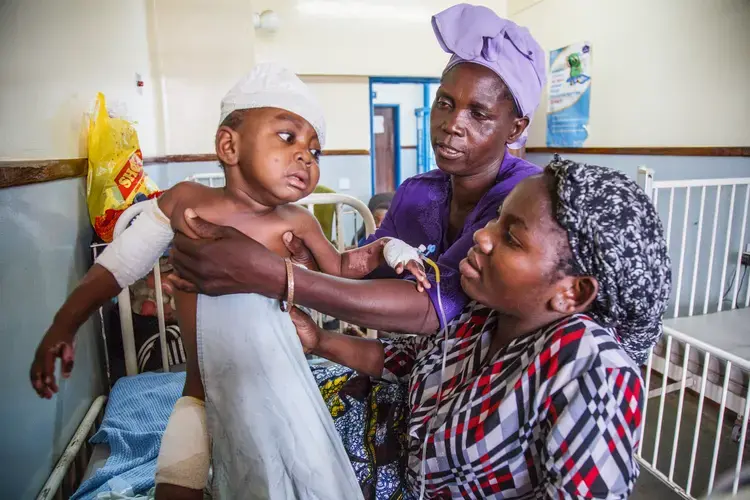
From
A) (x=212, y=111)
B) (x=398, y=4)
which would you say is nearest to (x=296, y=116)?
(x=212, y=111)

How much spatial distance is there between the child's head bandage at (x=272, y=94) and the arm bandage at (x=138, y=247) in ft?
1.02

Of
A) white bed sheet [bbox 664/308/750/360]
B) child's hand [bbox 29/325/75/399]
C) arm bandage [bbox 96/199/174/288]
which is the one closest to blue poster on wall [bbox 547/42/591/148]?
white bed sheet [bbox 664/308/750/360]

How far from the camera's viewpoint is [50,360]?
2.99 feet

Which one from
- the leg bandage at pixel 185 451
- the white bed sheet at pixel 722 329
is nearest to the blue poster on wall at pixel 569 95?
the white bed sheet at pixel 722 329

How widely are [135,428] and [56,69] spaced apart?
1.35 meters

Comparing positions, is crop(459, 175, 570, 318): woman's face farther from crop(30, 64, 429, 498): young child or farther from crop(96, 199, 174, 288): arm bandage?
crop(96, 199, 174, 288): arm bandage

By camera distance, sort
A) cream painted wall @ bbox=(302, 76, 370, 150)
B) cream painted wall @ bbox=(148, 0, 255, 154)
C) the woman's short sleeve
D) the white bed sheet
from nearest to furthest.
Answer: the woman's short sleeve → the white bed sheet → cream painted wall @ bbox=(148, 0, 255, 154) → cream painted wall @ bbox=(302, 76, 370, 150)

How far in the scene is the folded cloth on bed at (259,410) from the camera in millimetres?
949

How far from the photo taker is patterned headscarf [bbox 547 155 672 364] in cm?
76

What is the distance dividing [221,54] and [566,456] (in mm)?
4473

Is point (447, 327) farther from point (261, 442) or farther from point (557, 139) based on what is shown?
point (557, 139)

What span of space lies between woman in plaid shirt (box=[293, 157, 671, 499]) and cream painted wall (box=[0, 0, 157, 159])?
4.25 feet

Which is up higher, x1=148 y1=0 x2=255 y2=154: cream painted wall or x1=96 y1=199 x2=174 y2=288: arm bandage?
x1=148 y1=0 x2=255 y2=154: cream painted wall

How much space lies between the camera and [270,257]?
0.91 m
